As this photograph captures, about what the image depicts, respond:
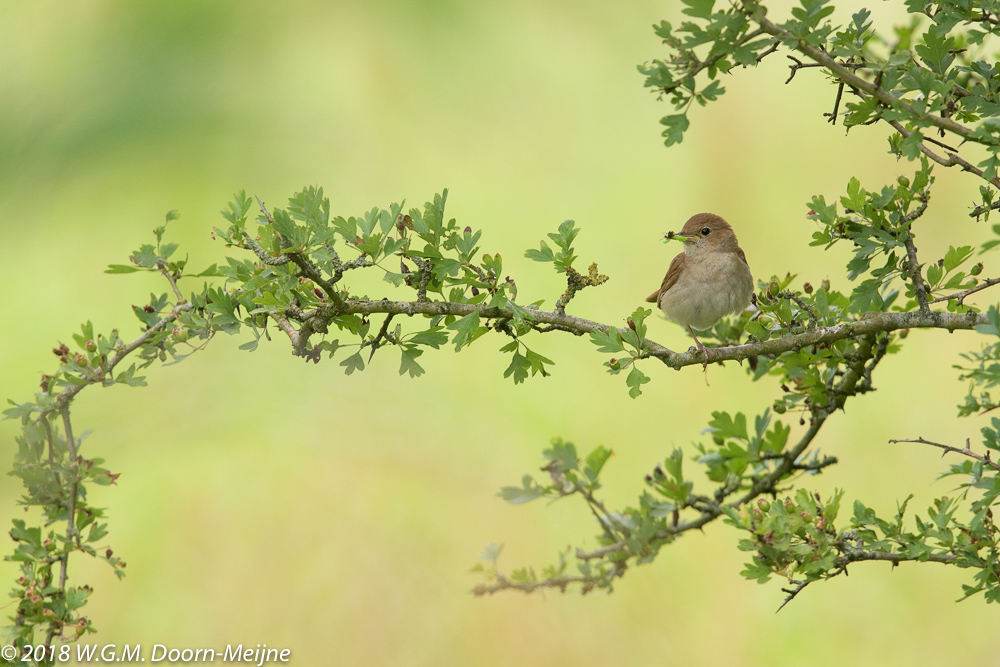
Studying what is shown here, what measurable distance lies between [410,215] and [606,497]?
2191 mm

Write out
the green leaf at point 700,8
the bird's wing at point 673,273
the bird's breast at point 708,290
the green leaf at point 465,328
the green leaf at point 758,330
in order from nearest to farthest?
the green leaf at point 700,8 < the green leaf at point 465,328 < the green leaf at point 758,330 < the bird's breast at point 708,290 < the bird's wing at point 673,273

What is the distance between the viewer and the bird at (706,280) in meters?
2.45

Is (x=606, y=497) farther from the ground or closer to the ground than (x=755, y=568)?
farther from the ground

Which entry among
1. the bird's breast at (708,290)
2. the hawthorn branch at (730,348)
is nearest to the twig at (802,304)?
the hawthorn branch at (730,348)

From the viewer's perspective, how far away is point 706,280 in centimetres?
245

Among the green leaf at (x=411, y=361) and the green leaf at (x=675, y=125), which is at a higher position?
the green leaf at (x=675, y=125)

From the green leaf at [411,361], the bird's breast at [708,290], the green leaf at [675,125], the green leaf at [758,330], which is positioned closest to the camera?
the green leaf at [675,125]

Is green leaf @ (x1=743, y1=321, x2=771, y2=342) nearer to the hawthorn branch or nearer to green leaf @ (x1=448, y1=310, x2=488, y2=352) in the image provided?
the hawthorn branch

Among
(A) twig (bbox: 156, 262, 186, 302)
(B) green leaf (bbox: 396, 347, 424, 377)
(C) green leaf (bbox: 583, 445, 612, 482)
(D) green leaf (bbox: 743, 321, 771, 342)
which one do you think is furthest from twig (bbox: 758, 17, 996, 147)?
(A) twig (bbox: 156, 262, 186, 302)

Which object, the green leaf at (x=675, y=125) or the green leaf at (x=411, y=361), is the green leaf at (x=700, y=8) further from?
the green leaf at (x=411, y=361)

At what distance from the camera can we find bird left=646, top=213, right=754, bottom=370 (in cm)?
245

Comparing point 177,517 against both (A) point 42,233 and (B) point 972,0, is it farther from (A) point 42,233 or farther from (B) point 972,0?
(B) point 972,0

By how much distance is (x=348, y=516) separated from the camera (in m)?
3.06

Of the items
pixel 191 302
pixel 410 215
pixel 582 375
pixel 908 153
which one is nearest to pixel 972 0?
pixel 908 153
